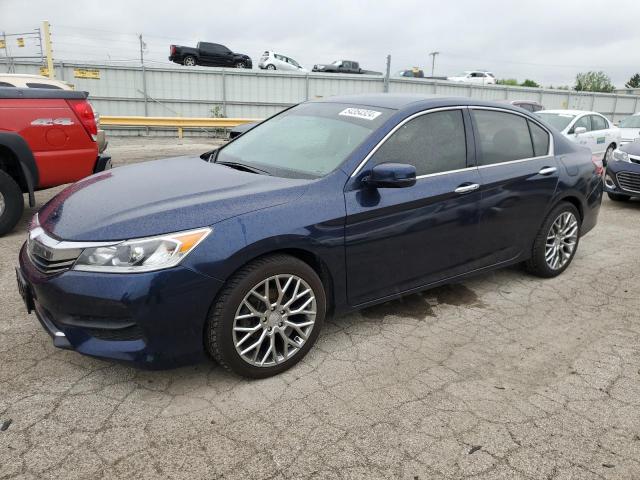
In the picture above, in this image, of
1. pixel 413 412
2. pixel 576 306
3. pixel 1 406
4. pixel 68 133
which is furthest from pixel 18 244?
pixel 576 306

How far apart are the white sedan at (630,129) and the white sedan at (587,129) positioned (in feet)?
0.86

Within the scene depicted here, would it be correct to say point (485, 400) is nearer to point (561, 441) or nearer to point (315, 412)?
point (561, 441)

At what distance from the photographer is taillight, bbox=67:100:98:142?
5.58 m

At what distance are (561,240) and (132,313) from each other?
384 cm

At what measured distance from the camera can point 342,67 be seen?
31.6 m

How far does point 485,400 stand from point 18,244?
4.75 meters

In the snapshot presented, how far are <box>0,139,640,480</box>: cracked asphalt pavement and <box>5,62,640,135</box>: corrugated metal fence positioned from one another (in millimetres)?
17180

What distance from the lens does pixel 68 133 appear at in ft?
18.2

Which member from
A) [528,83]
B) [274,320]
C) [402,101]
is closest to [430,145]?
[402,101]

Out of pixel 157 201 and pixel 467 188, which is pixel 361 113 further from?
pixel 157 201

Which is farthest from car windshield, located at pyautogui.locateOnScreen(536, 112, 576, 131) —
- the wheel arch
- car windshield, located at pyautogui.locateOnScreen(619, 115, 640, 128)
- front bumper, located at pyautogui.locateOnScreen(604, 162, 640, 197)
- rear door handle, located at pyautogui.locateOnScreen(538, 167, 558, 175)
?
the wheel arch

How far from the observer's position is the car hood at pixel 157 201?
264cm

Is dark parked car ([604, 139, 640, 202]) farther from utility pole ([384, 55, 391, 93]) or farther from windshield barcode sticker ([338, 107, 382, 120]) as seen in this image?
utility pole ([384, 55, 391, 93])

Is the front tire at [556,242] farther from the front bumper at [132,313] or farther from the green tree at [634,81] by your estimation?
the green tree at [634,81]
